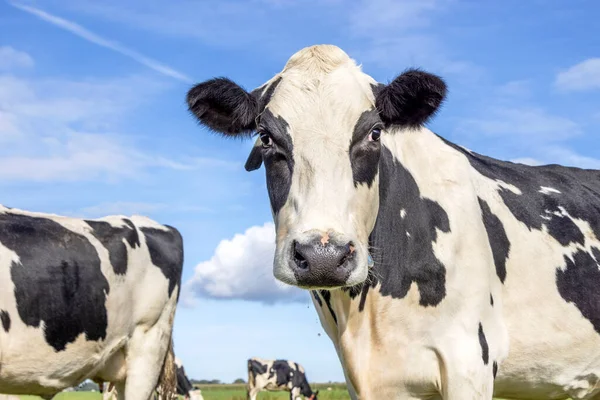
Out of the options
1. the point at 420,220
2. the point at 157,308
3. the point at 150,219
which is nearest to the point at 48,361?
the point at 157,308

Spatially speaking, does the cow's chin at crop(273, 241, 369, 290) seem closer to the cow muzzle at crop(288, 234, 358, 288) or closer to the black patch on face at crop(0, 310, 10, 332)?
the cow muzzle at crop(288, 234, 358, 288)

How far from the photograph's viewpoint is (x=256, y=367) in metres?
32.6

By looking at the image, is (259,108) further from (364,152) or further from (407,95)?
(407,95)

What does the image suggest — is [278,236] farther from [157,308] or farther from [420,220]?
[157,308]

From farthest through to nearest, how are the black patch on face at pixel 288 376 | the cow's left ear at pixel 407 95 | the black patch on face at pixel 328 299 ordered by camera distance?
the black patch on face at pixel 288 376, the black patch on face at pixel 328 299, the cow's left ear at pixel 407 95

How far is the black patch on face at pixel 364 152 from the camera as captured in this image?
454 cm

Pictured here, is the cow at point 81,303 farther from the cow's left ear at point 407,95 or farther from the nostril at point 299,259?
the nostril at point 299,259

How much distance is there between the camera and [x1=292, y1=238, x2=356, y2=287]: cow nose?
12.9ft

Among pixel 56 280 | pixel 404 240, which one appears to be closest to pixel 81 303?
pixel 56 280

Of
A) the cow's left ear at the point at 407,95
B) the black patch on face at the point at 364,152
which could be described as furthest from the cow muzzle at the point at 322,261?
the cow's left ear at the point at 407,95

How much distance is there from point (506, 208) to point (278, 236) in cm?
223

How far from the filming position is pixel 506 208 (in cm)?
587

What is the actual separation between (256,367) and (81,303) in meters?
23.5

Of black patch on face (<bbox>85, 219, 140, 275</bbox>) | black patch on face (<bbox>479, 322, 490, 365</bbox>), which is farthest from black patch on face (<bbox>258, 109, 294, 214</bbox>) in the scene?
black patch on face (<bbox>85, 219, 140, 275</bbox>)
